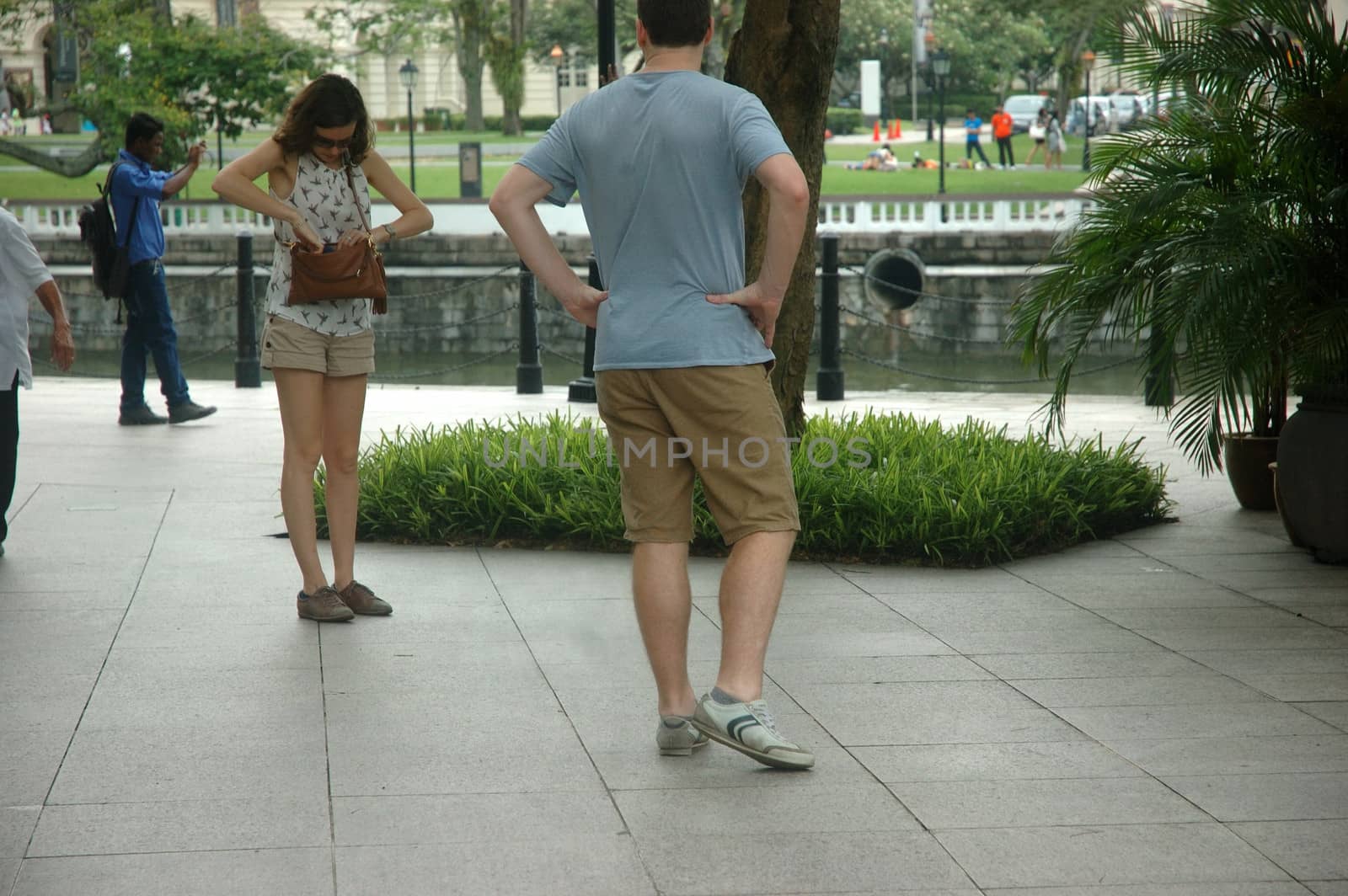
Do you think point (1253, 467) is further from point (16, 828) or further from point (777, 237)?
point (16, 828)

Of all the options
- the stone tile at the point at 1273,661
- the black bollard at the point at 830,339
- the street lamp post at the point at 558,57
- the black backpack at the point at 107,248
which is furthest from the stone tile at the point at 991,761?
the street lamp post at the point at 558,57

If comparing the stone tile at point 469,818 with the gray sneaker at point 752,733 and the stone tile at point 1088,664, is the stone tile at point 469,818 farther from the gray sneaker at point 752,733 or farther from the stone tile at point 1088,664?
the stone tile at point 1088,664

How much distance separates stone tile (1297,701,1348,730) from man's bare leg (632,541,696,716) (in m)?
1.65

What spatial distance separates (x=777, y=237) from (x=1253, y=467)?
4585 millimetres

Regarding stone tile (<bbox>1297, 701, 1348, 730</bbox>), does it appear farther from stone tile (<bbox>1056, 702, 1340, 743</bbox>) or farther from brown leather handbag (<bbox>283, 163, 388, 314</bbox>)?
brown leather handbag (<bbox>283, 163, 388, 314</bbox>)

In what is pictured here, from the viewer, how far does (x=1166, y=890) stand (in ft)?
10.1

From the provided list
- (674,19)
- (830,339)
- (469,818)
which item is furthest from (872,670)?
(830,339)

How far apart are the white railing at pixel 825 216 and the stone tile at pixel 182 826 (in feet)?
80.3

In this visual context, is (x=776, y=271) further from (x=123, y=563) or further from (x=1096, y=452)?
(x=1096, y=452)

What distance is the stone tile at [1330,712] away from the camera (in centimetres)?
424

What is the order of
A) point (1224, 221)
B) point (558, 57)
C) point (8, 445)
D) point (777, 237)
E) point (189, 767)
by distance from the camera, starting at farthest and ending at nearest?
1. point (558, 57)
2. point (8, 445)
3. point (1224, 221)
4. point (189, 767)
5. point (777, 237)

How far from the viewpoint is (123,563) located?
21.0 ft

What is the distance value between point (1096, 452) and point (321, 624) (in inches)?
152

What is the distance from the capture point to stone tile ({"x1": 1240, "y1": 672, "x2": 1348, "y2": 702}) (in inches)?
177
